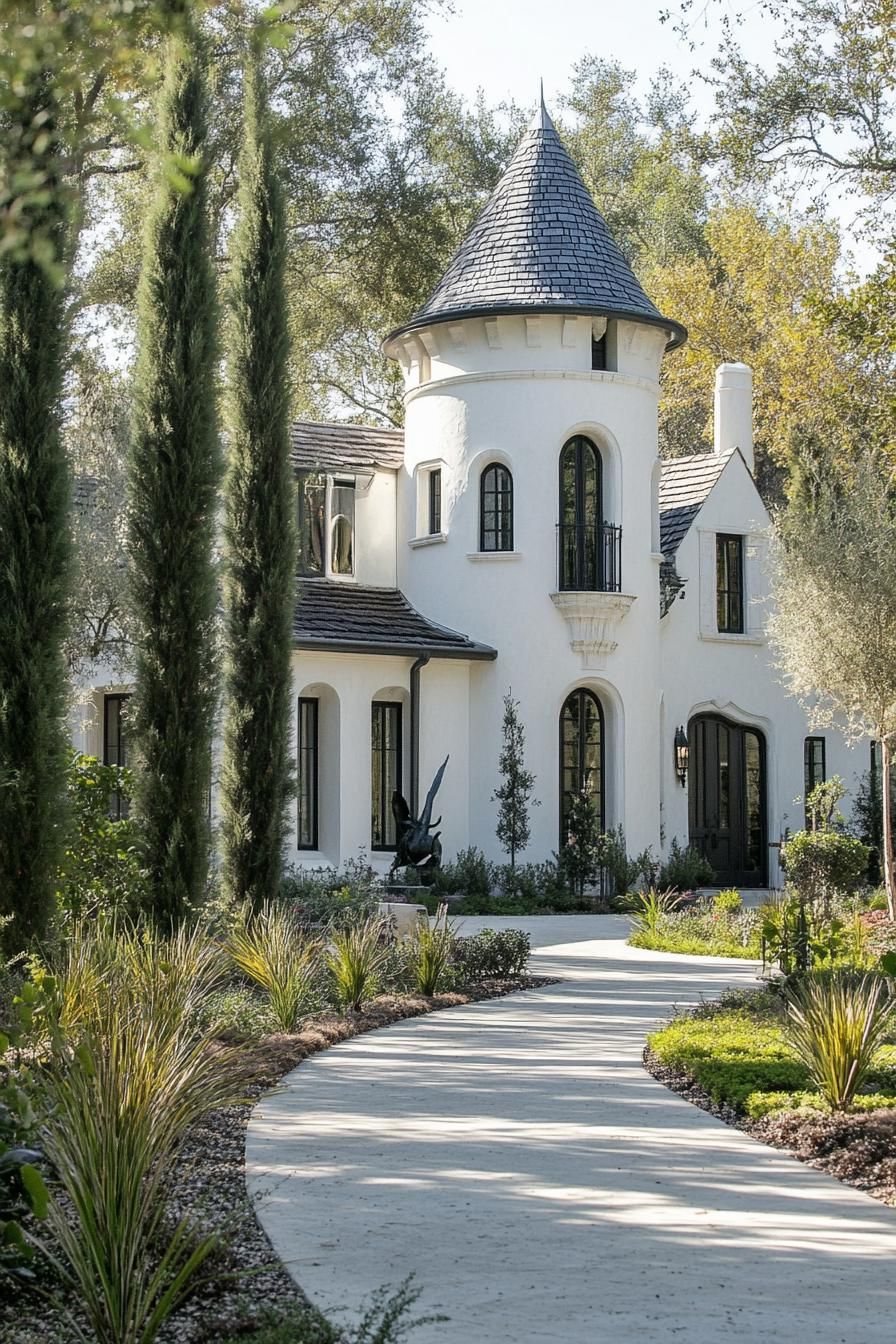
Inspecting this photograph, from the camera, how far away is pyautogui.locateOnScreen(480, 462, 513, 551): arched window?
24.4m

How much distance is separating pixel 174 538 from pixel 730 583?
15.2m

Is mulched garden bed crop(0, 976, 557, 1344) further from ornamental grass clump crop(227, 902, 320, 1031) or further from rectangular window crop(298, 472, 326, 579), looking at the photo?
rectangular window crop(298, 472, 326, 579)

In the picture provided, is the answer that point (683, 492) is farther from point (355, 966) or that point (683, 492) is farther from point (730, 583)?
point (355, 966)

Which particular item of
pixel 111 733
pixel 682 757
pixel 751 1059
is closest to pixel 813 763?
pixel 682 757

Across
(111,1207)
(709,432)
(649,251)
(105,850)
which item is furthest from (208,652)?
(649,251)

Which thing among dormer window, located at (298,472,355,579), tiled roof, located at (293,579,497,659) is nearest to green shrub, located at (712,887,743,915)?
tiled roof, located at (293,579,497,659)

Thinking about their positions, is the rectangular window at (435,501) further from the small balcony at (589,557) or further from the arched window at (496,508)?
the small balcony at (589,557)

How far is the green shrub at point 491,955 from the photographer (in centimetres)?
1378

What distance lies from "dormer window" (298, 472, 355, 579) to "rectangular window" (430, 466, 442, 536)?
1.26 m

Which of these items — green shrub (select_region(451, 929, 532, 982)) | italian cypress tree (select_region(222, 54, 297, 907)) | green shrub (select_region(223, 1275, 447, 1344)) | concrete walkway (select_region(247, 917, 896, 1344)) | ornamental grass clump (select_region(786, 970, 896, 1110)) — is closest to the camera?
green shrub (select_region(223, 1275, 447, 1344))

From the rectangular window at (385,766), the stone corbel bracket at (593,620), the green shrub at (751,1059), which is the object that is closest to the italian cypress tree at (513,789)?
the stone corbel bracket at (593,620)

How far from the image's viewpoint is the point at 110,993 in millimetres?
6441

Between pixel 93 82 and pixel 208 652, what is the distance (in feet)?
37.3

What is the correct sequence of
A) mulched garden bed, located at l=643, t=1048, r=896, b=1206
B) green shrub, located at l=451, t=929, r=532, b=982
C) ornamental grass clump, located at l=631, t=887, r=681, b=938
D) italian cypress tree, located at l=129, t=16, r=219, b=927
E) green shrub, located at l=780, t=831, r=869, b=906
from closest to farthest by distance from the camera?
1. mulched garden bed, located at l=643, t=1048, r=896, b=1206
2. italian cypress tree, located at l=129, t=16, r=219, b=927
3. green shrub, located at l=451, t=929, r=532, b=982
4. ornamental grass clump, located at l=631, t=887, r=681, b=938
5. green shrub, located at l=780, t=831, r=869, b=906
